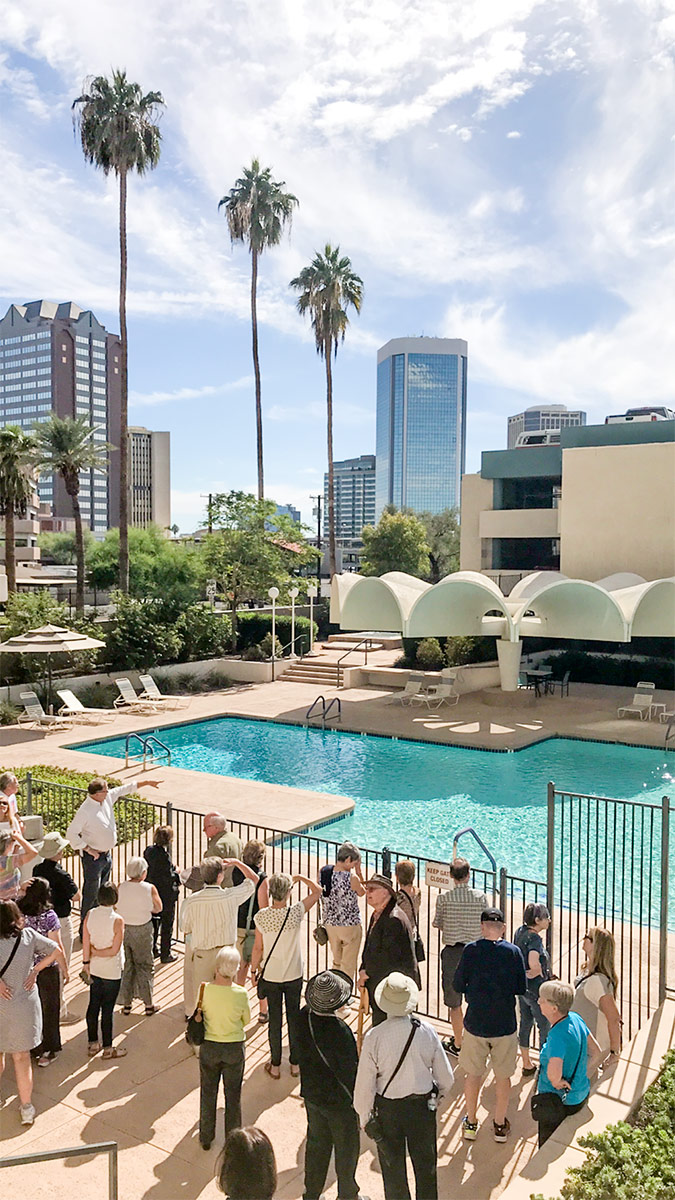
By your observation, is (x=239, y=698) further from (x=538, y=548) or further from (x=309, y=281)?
(x=309, y=281)

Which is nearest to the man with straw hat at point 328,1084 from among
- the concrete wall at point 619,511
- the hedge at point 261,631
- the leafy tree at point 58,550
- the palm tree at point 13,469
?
the hedge at point 261,631

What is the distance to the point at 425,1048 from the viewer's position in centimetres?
428

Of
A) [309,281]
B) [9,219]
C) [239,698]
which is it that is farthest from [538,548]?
[9,219]

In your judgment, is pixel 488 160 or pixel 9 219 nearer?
pixel 488 160

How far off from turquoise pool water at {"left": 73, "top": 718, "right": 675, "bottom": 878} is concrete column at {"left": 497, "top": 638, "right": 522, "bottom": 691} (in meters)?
4.57

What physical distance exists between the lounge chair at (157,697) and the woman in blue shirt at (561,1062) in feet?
60.9

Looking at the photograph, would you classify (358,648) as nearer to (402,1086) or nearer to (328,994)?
(328,994)

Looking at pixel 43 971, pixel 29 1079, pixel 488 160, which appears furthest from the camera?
pixel 488 160

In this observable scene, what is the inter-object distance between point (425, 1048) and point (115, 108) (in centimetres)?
3301

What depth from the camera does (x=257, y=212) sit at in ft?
132

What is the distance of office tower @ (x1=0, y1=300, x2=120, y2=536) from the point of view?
15950cm

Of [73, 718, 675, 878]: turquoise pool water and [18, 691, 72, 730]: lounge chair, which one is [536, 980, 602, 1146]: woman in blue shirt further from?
[18, 691, 72, 730]: lounge chair

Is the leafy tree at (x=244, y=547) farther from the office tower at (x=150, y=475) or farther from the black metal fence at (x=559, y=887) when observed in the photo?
the office tower at (x=150, y=475)

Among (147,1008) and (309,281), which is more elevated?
(309,281)
